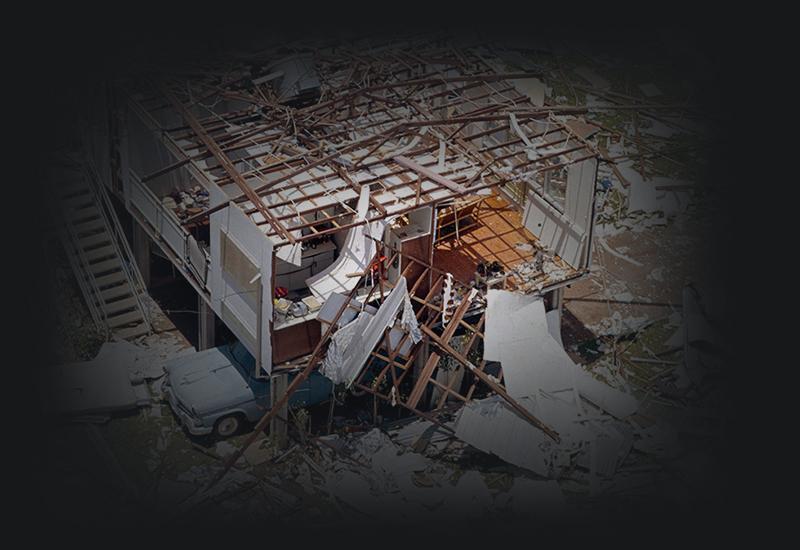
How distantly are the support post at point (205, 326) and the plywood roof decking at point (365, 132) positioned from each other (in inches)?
119

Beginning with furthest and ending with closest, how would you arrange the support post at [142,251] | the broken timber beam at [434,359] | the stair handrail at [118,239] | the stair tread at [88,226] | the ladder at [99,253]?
the support post at [142,251]
the stair tread at [88,226]
the stair handrail at [118,239]
the ladder at [99,253]
the broken timber beam at [434,359]

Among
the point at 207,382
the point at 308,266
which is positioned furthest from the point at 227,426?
the point at 308,266

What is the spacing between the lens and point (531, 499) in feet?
106

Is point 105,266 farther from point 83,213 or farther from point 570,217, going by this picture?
point 570,217

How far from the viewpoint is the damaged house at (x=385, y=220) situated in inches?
1300

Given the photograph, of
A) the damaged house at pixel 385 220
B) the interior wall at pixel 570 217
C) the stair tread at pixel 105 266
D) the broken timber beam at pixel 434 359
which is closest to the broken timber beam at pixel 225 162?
the damaged house at pixel 385 220

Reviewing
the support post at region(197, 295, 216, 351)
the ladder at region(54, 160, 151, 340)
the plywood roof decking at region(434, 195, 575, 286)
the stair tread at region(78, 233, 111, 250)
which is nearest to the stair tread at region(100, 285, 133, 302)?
the ladder at region(54, 160, 151, 340)

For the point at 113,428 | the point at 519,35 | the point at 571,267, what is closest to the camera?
the point at 113,428

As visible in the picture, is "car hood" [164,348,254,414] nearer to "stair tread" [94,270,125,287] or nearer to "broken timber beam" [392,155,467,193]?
"stair tread" [94,270,125,287]

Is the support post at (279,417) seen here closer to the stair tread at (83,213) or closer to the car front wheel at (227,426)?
the car front wheel at (227,426)

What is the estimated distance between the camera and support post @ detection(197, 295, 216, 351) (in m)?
36.6

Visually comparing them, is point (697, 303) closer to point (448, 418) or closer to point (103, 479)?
point (448, 418)

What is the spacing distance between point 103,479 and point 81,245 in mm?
8414

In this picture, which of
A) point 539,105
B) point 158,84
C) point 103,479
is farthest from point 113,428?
point 539,105
